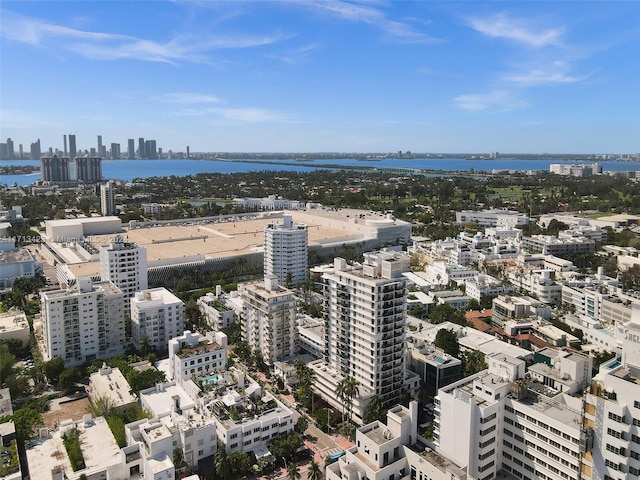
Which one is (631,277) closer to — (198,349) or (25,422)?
(198,349)

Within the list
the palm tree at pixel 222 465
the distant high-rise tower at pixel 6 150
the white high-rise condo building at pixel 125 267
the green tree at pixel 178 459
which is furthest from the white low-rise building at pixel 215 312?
the distant high-rise tower at pixel 6 150

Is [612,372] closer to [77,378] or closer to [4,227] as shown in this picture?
[77,378]

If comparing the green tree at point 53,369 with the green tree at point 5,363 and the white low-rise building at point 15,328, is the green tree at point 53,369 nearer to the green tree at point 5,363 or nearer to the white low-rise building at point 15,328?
the green tree at point 5,363

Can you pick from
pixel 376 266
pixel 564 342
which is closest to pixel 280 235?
pixel 376 266

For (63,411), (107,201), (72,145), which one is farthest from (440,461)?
(72,145)

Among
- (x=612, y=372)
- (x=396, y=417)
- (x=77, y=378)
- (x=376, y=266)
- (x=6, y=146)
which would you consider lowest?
(x=77, y=378)

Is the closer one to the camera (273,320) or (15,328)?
(273,320)

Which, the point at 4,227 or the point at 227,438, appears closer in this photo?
the point at 227,438

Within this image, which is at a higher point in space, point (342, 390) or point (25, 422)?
point (342, 390)
